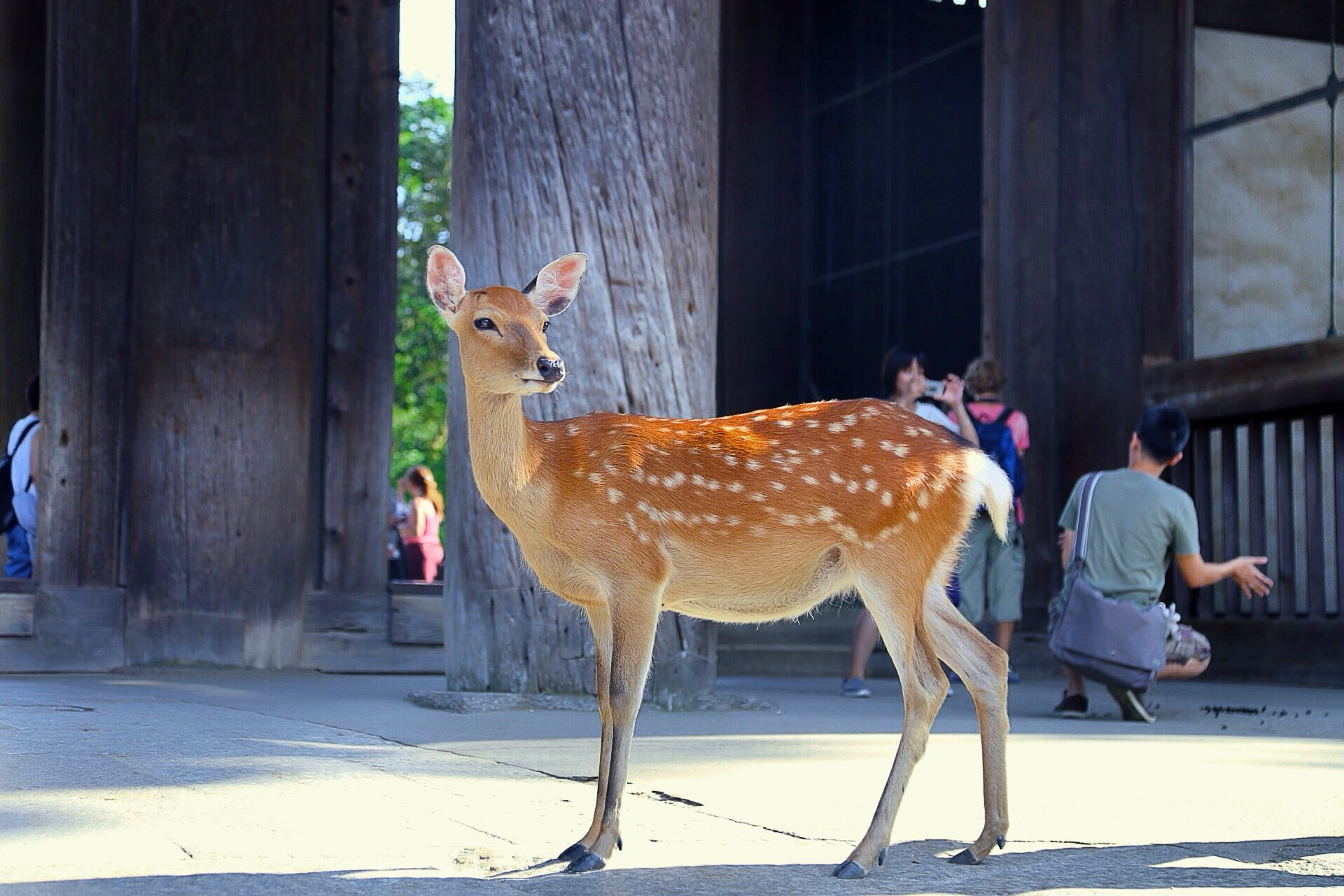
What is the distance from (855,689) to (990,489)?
4246 millimetres

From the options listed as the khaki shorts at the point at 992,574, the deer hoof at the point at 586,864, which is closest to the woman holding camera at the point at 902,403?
the khaki shorts at the point at 992,574

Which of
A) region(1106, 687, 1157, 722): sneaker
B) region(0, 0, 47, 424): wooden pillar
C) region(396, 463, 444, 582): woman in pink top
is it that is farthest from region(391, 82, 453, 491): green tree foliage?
region(1106, 687, 1157, 722): sneaker

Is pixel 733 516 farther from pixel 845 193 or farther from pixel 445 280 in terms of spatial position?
pixel 845 193

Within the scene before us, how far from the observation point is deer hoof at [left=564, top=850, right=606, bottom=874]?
3422mm

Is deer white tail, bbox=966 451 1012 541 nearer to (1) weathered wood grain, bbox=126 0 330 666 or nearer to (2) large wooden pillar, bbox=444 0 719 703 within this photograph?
(2) large wooden pillar, bbox=444 0 719 703

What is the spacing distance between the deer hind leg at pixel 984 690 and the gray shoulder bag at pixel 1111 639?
2980 millimetres

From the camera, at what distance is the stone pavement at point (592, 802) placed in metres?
3.35

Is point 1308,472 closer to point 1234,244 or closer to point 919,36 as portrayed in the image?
point 1234,244

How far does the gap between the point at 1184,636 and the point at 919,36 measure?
8.17 metres

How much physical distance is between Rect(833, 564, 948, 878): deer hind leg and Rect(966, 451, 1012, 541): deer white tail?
332 millimetres

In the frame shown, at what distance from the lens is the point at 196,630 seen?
860 cm

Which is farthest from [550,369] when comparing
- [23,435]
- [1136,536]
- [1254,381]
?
[1254,381]

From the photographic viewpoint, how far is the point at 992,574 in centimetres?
857

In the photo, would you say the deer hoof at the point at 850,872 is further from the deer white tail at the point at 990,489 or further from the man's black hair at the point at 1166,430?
the man's black hair at the point at 1166,430
